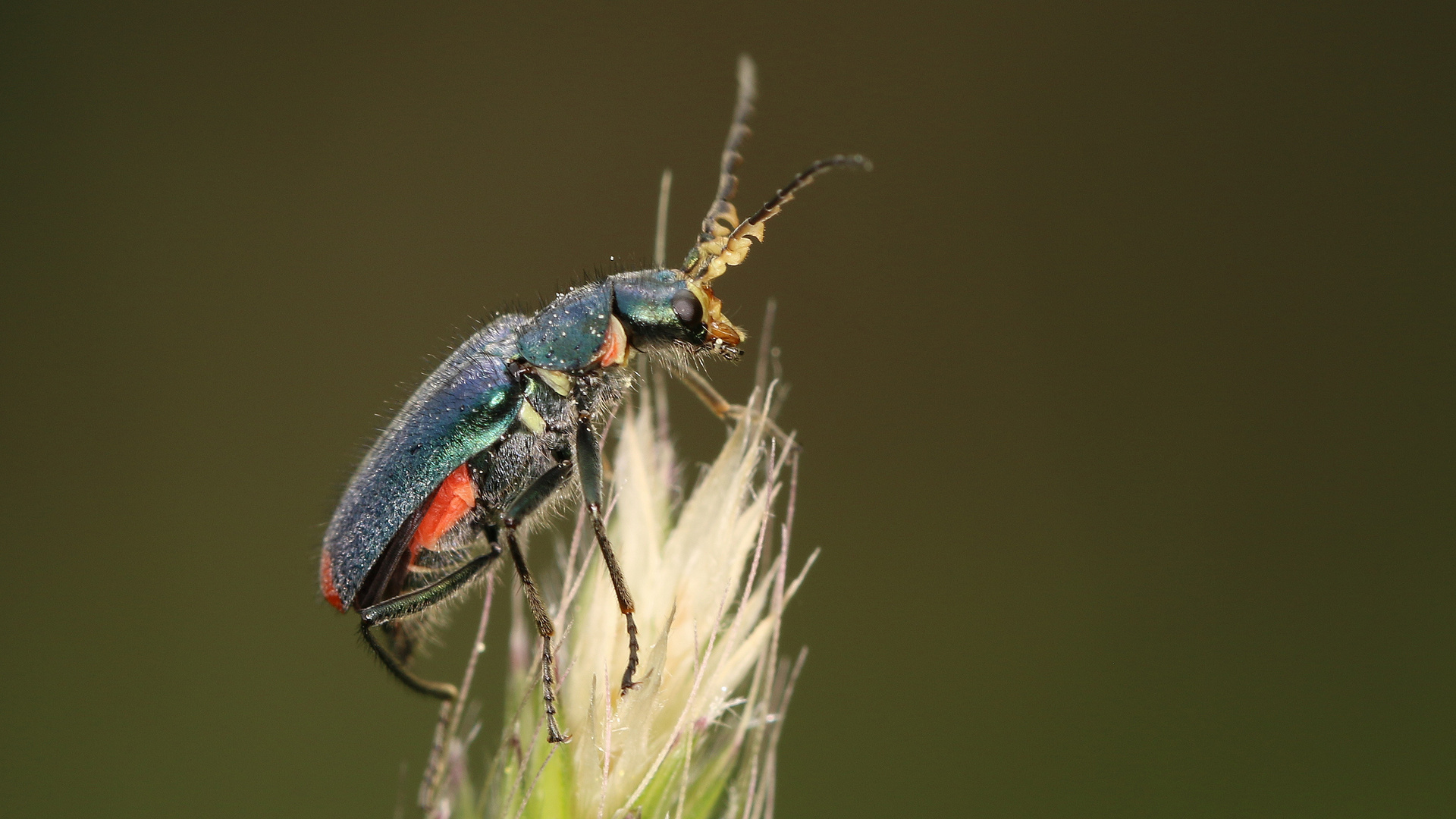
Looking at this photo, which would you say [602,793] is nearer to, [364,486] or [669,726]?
[669,726]

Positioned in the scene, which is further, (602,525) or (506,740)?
(602,525)

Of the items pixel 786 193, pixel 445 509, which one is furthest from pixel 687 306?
pixel 445 509

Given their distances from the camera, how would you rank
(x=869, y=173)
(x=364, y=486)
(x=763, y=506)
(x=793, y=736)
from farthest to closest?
(x=869, y=173) → (x=793, y=736) → (x=364, y=486) → (x=763, y=506)

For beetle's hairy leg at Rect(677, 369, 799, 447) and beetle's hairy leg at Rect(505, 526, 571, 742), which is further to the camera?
beetle's hairy leg at Rect(677, 369, 799, 447)

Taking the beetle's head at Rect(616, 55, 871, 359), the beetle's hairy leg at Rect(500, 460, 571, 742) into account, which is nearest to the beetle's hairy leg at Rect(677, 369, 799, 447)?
the beetle's head at Rect(616, 55, 871, 359)

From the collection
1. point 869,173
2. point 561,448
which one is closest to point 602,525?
point 561,448

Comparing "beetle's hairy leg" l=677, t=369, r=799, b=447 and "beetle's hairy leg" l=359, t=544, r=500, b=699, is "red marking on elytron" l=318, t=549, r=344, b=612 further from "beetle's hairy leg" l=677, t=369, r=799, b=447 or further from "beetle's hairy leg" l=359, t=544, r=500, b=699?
"beetle's hairy leg" l=677, t=369, r=799, b=447

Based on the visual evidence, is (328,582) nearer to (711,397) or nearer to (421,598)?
(421,598)

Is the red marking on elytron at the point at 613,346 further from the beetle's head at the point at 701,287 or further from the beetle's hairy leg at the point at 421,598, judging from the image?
the beetle's hairy leg at the point at 421,598
